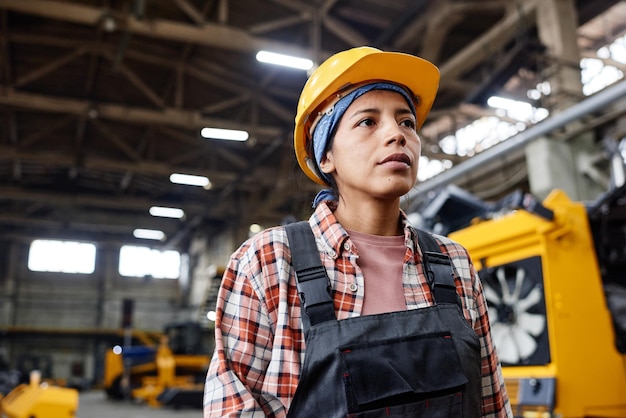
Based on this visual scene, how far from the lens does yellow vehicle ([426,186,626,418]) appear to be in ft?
10.9

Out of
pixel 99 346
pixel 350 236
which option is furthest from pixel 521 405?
pixel 99 346

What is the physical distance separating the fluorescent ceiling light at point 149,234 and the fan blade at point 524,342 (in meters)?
23.3

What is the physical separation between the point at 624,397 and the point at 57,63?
12256 mm

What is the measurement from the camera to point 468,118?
14594 millimetres

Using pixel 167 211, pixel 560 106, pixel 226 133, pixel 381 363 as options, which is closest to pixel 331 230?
pixel 381 363

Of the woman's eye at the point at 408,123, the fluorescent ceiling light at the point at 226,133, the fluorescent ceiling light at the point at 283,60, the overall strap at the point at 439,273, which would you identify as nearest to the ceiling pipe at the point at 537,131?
the fluorescent ceiling light at the point at 283,60

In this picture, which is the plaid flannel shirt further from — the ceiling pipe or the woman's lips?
the ceiling pipe

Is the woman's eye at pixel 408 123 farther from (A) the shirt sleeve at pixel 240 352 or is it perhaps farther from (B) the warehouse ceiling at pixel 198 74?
(B) the warehouse ceiling at pixel 198 74

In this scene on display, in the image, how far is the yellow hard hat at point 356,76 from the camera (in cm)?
150

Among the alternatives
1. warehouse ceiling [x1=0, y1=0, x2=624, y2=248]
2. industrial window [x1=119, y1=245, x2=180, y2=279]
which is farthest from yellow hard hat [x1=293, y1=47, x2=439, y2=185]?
industrial window [x1=119, y1=245, x2=180, y2=279]

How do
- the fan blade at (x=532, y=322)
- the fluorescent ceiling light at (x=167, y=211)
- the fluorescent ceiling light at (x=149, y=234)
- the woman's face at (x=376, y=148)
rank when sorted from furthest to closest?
the fluorescent ceiling light at (x=149, y=234)
the fluorescent ceiling light at (x=167, y=211)
the fan blade at (x=532, y=322)
the woman's face at (x=376, y=148)

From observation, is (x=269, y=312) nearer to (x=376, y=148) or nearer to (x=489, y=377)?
(x=376, y=148)

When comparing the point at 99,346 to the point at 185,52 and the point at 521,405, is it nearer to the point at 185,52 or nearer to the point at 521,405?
the point at 185,52

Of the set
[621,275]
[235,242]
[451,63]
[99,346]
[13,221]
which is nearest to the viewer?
[621,275]
